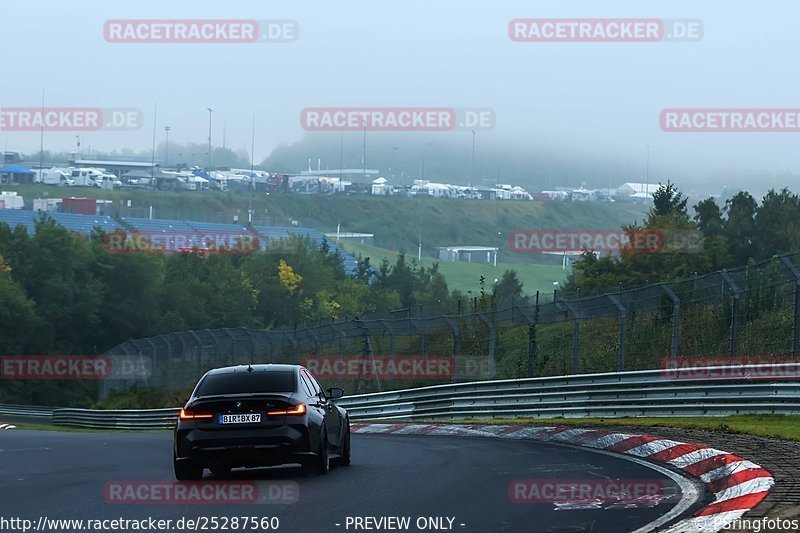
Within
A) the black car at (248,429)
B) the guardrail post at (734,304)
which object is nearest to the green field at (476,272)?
the guardrail post at (734,304)

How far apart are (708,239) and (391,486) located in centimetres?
7170

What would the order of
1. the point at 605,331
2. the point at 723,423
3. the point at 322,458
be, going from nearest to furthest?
the point at 322,458
the point at 723,423
the point at 605,331

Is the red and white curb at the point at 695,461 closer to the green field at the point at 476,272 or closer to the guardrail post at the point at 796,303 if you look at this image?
the guardrail post at the point at 796,303

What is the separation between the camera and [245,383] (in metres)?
14.3

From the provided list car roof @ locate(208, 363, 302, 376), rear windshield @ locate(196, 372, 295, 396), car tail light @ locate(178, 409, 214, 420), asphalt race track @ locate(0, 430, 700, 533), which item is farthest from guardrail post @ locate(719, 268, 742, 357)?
car tail light @ locate(178, 409, 214, 420)

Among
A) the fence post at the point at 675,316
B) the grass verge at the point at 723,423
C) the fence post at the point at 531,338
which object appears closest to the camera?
the grass verge at the point at 723,423

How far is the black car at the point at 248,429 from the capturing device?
1349 centimetres

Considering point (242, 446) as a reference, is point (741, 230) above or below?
above

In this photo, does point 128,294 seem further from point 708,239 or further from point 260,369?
point 260,369

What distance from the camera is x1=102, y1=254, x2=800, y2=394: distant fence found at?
2177 centimetres

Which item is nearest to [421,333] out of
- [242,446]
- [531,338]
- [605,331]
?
[531,338]

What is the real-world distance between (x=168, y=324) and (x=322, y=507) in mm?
96984

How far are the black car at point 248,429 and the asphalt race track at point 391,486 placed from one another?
288 mm

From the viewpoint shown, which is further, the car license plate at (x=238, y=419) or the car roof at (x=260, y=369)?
the car roof at (x=260, y=369)
